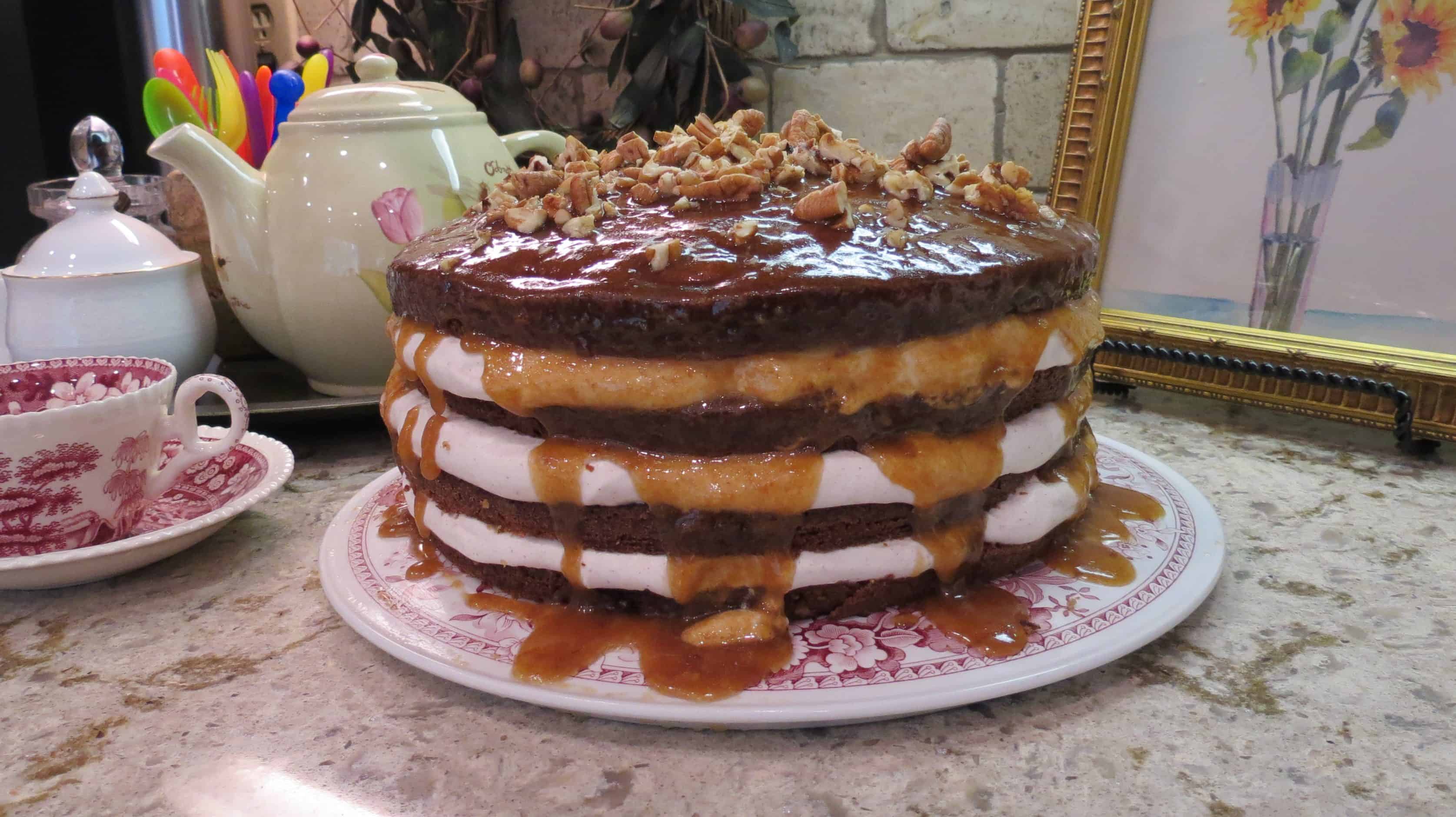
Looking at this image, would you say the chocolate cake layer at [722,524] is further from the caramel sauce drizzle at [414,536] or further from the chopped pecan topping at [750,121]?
the chopped pecan topping at [750,121]

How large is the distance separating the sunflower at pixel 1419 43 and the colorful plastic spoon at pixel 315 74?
5.82 feet

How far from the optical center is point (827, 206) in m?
0.89

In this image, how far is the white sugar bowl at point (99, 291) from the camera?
4.66 feet

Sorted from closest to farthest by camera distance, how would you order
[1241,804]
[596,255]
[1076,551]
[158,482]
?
[1241,804], [596,255], [1076,551], [158,482]

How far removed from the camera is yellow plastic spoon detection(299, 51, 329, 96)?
5.91ft

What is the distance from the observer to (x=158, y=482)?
1.13 metres

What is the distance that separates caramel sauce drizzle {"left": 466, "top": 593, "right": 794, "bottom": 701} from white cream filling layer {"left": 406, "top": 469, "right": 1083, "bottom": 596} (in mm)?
35

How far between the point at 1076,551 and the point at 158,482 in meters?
1.06

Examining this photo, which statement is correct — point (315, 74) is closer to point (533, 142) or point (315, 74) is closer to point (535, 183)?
point (533, 142)

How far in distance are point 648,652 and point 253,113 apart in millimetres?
1516

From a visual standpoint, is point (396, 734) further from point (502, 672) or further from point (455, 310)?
point (455, 310)

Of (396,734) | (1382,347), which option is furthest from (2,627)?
(1382,347)

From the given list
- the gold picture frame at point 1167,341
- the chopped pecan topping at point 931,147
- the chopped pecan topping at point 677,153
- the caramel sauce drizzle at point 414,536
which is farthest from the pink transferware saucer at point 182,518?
the gold picture frame at point 1167,341

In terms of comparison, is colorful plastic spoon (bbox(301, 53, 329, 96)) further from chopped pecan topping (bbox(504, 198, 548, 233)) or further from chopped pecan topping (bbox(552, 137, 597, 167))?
chopped pecan topping (bbox(504, 198, 548, 233))
